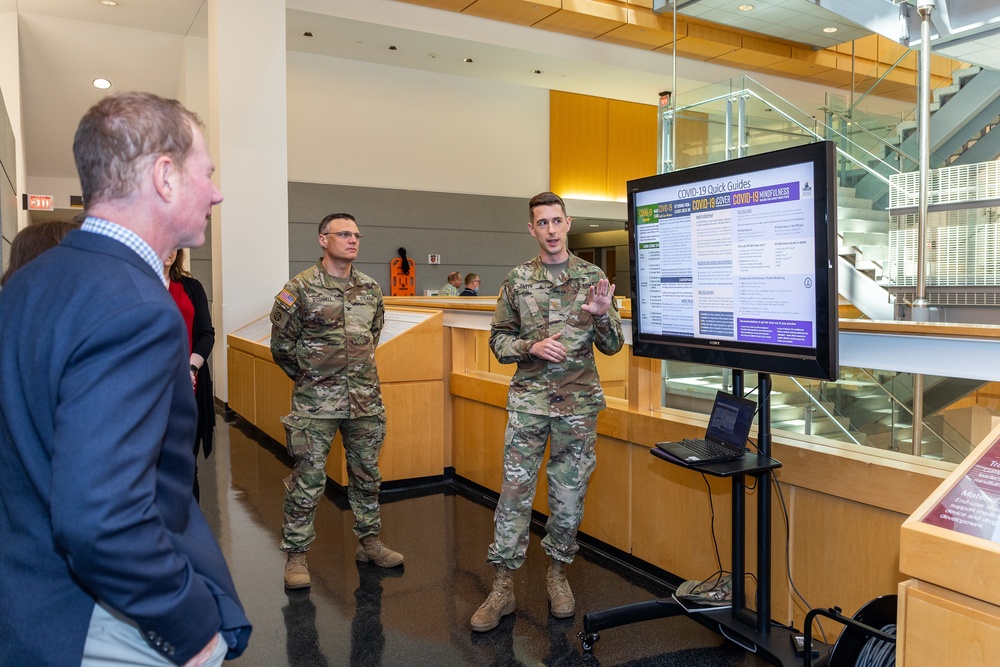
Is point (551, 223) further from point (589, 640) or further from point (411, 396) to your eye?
point (411, 396)

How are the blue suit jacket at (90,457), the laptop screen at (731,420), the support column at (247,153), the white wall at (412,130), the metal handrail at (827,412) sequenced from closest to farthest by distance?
1. the blue suit jacket at (90,457)
2. the laptop screen at (731,420)
3. the metal handrail at (827,412)
4. the support column at (247,153)
5. the white wall at (412,130)

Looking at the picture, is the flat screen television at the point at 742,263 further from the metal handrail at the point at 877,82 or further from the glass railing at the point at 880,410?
the metal handrail at the point at 877,82

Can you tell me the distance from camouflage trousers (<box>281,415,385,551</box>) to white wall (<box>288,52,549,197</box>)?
792cm

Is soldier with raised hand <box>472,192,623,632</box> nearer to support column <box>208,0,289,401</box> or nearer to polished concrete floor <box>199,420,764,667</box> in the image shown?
polished concrete floor <box>199,420,764,667</box>

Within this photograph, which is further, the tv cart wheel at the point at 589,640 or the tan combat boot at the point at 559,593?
the tan combat boot at the point at 559,593

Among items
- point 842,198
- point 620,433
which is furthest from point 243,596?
point 842,198

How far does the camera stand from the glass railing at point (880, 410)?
7.12ft

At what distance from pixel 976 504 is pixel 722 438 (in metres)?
1.01

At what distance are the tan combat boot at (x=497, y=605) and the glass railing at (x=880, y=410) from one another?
113cm

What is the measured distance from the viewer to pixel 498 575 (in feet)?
9.61

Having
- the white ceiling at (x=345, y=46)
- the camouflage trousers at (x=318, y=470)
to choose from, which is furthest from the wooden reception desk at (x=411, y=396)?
the white ceiling at (x=345, y=46)

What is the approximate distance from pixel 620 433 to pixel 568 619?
0.92 m

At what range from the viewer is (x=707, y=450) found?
2.32 meters

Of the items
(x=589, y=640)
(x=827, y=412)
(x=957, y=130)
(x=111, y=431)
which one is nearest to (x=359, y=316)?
(x=589, y=640)
